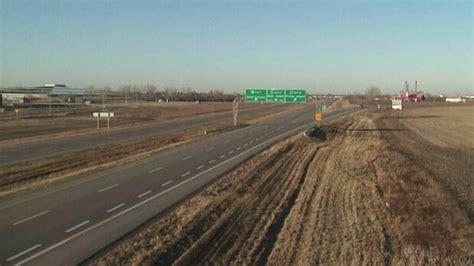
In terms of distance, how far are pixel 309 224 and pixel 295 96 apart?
161 ft

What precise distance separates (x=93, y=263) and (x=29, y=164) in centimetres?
1949

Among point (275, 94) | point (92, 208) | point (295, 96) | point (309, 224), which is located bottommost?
point (309, 224)

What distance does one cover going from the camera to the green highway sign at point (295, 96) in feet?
209

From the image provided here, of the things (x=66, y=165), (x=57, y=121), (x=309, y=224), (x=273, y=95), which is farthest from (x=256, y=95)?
(x=309, y=224)

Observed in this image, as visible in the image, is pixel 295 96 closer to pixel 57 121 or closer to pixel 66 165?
pixel 57 121

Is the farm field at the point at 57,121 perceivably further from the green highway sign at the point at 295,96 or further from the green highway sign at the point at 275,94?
the green highway sign at the point at 295,96

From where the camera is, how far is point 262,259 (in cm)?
1202

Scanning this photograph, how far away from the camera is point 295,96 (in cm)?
6394

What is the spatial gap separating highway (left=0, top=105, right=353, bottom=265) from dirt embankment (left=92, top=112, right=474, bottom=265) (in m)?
0.84

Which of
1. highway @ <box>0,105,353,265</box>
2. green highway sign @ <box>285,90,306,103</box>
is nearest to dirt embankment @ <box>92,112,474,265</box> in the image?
highway @ <box>0,105,353,265</box>

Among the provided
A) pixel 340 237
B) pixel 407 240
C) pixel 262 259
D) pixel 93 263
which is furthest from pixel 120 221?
pixel 407 240

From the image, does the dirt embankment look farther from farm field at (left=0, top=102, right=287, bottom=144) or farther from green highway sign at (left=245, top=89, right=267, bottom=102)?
green highway sign at (left=245, top=89, right=267, bottom=102)

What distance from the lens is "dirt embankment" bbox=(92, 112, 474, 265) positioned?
40.0 ft

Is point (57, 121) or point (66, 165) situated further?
point (57, 121)
